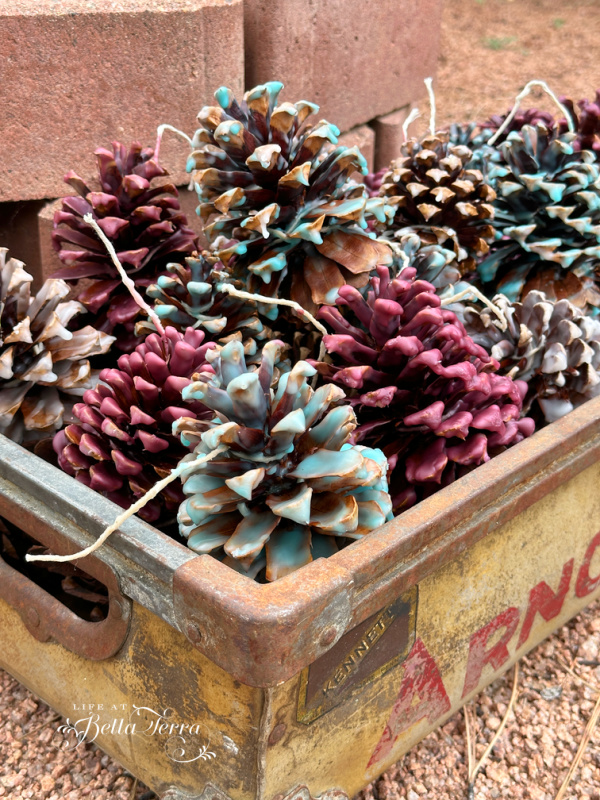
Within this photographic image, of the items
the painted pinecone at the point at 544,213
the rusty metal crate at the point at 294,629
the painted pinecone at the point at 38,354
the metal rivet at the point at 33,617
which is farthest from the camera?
the painted pinecone at the point at 544,213

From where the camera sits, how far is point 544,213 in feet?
4.26

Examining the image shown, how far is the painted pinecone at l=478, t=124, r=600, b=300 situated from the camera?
4.09 ft

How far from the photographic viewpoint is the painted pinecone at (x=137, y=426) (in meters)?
0.87

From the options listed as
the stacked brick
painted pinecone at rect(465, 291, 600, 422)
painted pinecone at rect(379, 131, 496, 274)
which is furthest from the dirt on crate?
the stacked brick

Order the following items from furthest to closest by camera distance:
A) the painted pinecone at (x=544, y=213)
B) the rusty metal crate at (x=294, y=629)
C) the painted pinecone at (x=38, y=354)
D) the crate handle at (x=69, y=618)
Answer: the painted pinecone at (x=544, y=213)
the painted pinecone at (x=38, y=354)
the crate handle at (x=69, y=618)
the rusty metal crate at (x=294, y=629)

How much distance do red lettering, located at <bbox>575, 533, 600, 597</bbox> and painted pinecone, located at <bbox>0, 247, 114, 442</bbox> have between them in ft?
2.60

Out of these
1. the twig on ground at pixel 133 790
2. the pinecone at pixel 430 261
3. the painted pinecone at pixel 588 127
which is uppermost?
the painted pinecone at pixel 588 127

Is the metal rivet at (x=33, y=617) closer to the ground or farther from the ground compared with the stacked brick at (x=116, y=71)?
closer to the ground

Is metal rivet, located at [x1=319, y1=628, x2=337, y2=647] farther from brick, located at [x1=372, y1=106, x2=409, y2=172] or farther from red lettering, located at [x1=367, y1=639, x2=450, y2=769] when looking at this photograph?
brick, located at [x1=372, y1=106, x2=409, y2=172]

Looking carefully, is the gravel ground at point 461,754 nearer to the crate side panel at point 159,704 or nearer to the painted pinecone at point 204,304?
the crate side panel at point 159,704

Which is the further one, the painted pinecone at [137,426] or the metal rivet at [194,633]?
the painted pinecone at [137,426]

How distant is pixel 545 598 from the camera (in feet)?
3.78

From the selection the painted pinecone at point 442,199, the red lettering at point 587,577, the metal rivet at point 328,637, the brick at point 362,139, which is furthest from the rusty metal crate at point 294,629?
the brick at point 362,139

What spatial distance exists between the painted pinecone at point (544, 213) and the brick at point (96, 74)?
0.55m
